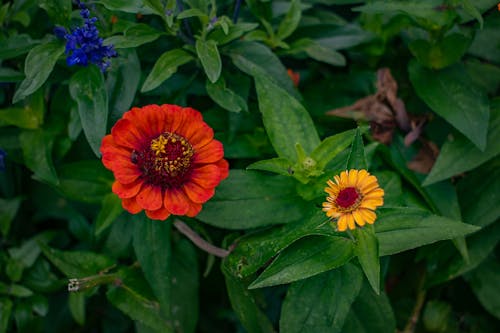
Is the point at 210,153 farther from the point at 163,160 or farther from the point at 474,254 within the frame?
the point at 474,254

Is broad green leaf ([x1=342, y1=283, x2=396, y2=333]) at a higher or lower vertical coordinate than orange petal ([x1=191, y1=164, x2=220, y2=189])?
lower

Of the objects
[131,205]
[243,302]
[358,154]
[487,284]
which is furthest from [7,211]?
[487,284]

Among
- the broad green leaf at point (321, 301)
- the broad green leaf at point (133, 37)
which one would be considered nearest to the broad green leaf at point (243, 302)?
the broad green leaf at point (321, 301)

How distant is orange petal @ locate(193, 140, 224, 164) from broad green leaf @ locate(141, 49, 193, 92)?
185 millimetres

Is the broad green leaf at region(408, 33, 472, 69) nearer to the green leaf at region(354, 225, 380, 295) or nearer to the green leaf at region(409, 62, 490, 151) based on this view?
the green leaf at region(409, 62, 490, 151)

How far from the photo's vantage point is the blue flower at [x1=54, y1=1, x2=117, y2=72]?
4.11 ft

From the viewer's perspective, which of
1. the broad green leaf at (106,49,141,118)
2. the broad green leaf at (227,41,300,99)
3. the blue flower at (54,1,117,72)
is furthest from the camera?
the broad green leaf at (227,41,300,99)

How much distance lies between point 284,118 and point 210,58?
23cm

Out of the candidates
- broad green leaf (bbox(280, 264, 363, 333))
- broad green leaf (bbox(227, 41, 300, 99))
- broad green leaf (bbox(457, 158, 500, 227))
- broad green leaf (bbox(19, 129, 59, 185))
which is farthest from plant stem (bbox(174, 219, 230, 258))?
broad green leaf (bbox(457, 158, 500, 227))

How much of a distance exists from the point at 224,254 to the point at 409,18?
31.2 inches

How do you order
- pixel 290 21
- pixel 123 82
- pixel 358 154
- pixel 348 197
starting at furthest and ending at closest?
pixel 290 21, pixel 123 82, pixel 358 154, pixel 348 197

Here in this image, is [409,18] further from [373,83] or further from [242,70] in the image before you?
[242,70]

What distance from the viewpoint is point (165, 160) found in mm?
1243

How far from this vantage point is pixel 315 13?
1.88 metres
